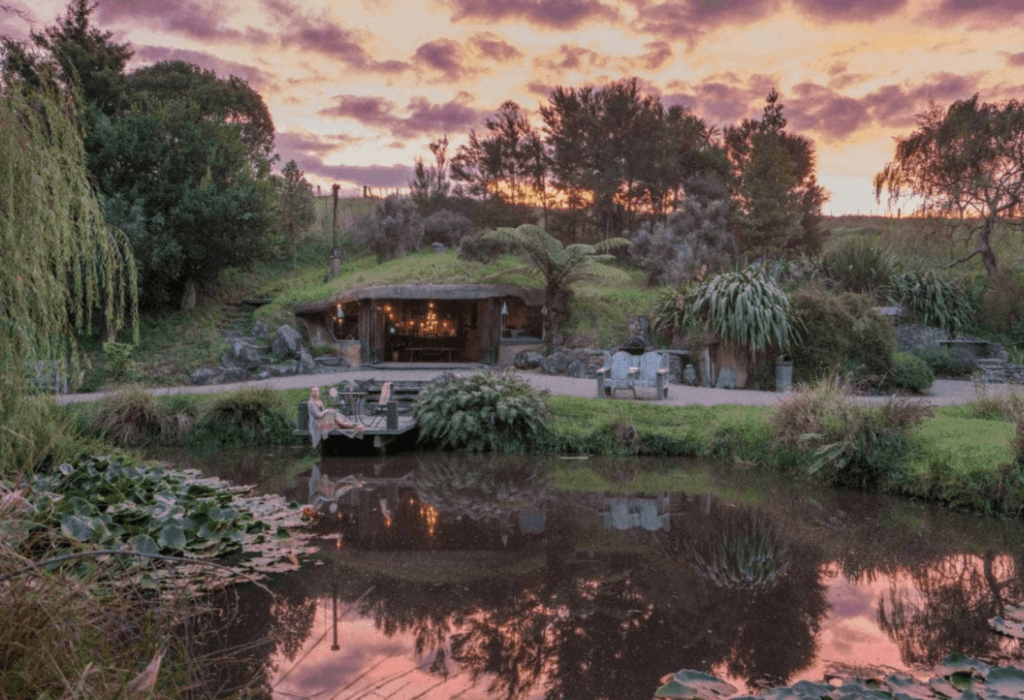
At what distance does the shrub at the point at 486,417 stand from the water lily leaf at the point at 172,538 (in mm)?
5561

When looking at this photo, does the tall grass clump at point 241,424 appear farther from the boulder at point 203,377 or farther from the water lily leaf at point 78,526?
the water lily leaf at point 78,526

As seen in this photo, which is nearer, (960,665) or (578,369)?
(960,665)

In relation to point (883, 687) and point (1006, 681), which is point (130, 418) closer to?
point (883, 687)

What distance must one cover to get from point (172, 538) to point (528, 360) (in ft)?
42.7

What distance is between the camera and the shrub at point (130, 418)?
11.3 metres

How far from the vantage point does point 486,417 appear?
1116cm

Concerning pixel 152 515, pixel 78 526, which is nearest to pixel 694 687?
pixel 78 526

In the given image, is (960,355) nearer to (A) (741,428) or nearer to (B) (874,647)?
(A) (741,428)

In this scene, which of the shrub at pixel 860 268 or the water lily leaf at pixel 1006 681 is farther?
the shrub at pixel 860 268

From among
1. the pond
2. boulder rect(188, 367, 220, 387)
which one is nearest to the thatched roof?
boulder rect(188, 367, 220, 387)

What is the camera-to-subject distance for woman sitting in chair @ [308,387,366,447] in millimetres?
10508

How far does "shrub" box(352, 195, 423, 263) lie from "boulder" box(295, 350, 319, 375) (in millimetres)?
8213

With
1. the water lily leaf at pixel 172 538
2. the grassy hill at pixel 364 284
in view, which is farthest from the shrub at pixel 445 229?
the water lily leaf at pixel 172 538

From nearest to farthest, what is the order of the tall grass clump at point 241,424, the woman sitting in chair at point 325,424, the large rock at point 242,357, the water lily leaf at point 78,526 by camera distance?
1. the water lily leaf at point 78,526
2. the woman sitting in chair at point 325,424
3. the tall grass clump at point 241,424
4. the large rock at point 242,357
